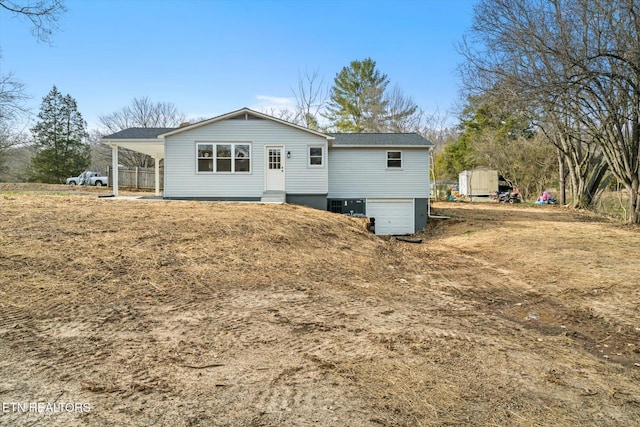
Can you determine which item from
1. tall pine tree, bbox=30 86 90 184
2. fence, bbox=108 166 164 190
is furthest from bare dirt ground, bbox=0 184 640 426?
tall pine tree, bbox=30 86 90 184

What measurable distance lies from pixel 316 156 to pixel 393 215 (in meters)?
4.38

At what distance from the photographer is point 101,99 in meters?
34.8

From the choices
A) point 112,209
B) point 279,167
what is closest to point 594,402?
point 112,209

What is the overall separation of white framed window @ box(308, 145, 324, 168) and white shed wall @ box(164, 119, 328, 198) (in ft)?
0.57

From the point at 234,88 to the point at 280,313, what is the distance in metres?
28.9

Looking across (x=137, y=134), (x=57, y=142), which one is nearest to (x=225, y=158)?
(x=137, y=134)

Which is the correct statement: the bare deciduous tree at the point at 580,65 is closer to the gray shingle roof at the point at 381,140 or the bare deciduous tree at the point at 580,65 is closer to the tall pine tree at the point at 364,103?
the gray shingle roof at the point at 381,140

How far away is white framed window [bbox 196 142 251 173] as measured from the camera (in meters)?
14.8

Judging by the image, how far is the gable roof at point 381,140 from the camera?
51.6ft

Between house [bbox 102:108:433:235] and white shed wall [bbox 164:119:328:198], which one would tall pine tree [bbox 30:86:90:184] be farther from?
white shed wall [bbox 164:119:328:198]

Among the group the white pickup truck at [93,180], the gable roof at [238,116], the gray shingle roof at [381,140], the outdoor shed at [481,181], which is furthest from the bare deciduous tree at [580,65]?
the white pickup truck at [93,180]

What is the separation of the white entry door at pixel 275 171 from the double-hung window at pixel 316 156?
1186mm

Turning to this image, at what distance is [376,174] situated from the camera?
633 inches

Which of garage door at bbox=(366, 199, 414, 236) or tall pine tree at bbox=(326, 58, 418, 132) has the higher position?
tall pine tree at bbox=(326, 58, 418, 132)
